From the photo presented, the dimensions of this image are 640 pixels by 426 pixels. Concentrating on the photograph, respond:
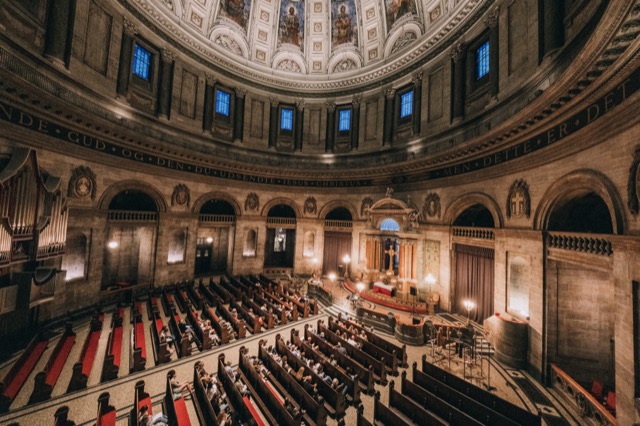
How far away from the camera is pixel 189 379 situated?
7.70 meters

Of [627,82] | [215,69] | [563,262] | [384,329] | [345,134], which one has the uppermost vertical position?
[215,69]

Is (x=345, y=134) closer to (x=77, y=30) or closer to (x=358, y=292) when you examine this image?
(x=358, y=292)

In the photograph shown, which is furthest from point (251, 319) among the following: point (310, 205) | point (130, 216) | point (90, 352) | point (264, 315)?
point (310, 205)

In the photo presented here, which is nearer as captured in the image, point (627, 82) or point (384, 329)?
point (627, 82)

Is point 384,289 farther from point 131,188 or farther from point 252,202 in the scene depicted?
point 131,188

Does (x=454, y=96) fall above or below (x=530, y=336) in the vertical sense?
above

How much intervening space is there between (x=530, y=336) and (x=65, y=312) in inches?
743

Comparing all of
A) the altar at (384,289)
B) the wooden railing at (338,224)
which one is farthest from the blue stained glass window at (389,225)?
the altar at (384,289)

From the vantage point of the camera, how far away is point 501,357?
9305 mm

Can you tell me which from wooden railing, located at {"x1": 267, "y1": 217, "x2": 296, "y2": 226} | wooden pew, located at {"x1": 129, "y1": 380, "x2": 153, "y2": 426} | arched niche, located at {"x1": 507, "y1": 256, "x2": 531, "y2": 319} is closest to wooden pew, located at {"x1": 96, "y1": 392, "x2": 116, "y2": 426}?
wooden pew, located at {"x1": 129, "y1": 380, "x2": 153, "y2": 426}

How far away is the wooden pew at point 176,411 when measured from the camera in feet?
17.8

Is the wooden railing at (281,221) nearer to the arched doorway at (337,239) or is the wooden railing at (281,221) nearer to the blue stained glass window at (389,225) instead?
the arched doorway at (337,239)

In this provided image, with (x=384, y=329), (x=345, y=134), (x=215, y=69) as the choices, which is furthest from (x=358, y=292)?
(x=215, y=69)

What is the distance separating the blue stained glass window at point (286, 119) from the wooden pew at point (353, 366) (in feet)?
56.0
